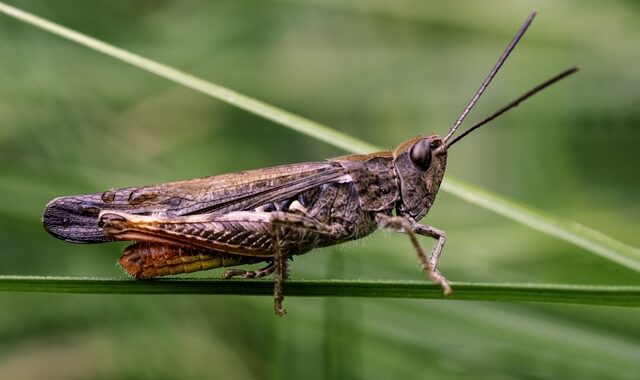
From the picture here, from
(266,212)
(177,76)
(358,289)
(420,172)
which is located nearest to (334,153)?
(420,172)

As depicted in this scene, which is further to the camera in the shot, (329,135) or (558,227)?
(329,135)

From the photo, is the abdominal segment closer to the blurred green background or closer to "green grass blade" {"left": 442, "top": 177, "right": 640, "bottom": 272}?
the blurred green background

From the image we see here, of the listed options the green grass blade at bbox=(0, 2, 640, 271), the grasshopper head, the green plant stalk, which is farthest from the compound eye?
the green plant stalk

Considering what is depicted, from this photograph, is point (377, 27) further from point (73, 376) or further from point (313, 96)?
point (73, 376)

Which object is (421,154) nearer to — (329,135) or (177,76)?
(329,135)

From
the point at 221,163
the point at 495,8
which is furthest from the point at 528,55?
the point at 221,163

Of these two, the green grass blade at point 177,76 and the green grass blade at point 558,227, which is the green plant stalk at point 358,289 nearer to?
the green grass blade at point 558,227
